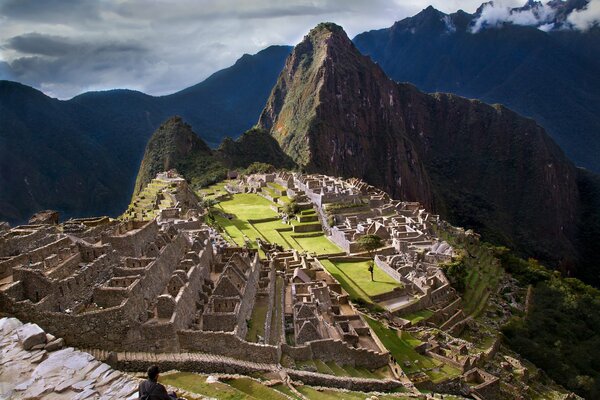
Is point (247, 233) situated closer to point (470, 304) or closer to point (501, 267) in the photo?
point (470, 304)

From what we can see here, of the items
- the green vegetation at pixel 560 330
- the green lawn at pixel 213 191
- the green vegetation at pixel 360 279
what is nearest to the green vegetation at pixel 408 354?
the green vegetation at pixel 360 279

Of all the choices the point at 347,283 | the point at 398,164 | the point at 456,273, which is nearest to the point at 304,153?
the point at 398,164

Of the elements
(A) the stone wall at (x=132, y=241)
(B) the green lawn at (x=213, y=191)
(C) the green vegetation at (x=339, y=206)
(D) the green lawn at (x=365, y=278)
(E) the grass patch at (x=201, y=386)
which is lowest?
(D) the green lawn at (x=365, y=278)

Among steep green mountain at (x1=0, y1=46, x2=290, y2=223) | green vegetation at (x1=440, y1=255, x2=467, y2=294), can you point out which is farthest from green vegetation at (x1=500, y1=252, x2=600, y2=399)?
steep green mountain at (x1=0, y1=46, x2=290, y2=223)

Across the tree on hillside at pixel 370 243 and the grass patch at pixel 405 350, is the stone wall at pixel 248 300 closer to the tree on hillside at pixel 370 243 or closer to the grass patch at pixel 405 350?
the grass patch at pixel 405 350

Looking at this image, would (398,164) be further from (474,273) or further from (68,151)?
(474,273)
